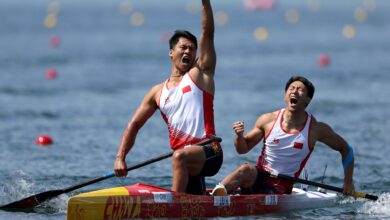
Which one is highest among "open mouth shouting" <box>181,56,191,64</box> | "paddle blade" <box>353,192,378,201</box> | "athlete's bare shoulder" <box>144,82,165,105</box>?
"open mouth shouting" <box>181,56,191,64</box>

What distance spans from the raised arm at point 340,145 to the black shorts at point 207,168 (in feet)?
4.91

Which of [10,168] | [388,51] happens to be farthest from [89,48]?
[10,168]

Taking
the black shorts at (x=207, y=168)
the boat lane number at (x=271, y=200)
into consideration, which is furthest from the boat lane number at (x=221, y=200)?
the boat lane number at (x=271, y=200)

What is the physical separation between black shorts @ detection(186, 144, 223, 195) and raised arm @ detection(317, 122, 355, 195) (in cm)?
150

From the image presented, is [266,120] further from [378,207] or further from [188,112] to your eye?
[378,207]

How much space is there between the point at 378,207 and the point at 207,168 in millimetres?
2670

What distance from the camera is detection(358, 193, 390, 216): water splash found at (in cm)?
1283

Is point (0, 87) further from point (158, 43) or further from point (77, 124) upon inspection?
point (158, 43)

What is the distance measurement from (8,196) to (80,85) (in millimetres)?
16962

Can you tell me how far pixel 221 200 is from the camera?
38.9 feet

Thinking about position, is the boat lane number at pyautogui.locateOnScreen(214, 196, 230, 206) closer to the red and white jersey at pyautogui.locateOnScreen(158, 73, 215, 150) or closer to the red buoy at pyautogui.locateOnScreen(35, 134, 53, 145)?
the red and white jersey at pyautogui.locateOnScreen(158, 73, 215, 150)

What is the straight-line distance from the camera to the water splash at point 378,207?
12.8 m

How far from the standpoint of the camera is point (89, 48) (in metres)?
48.2

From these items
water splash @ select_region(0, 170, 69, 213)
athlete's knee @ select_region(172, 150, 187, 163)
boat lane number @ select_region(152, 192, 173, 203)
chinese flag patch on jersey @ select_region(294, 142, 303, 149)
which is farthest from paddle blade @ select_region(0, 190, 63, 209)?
chinese flag patch on jersey @ select_region(294, 142, 303, 149)
